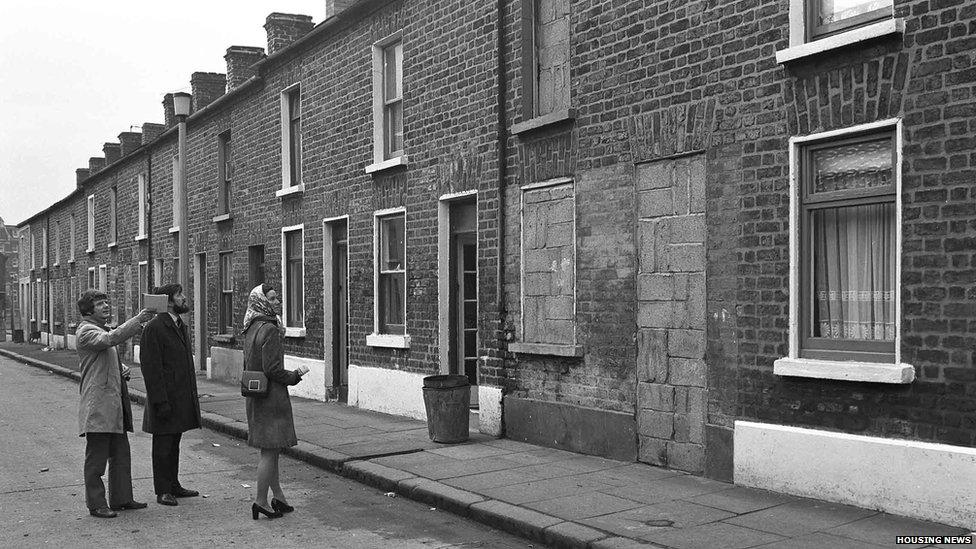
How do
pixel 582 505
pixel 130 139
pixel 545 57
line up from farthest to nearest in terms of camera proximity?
pixel 130 139, pixel 545 57, pixel 582 505

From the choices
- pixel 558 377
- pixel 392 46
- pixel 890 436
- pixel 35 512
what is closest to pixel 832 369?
pixel 890 436

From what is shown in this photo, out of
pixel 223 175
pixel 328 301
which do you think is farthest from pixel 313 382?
pixel 223 175

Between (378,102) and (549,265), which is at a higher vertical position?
(378,102)

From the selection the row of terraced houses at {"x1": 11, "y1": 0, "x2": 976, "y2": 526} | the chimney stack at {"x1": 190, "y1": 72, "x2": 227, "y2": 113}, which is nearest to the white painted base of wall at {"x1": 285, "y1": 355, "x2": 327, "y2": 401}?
the row of terraced houses at {"x1": 11, "y1": 0, "x2": 976, "y2": 526}

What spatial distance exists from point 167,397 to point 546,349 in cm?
422

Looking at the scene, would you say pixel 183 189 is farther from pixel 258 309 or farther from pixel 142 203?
pixel 142 203

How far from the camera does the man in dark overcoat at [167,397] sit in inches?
338

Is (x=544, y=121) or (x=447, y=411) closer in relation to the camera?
(x=544, y=121)

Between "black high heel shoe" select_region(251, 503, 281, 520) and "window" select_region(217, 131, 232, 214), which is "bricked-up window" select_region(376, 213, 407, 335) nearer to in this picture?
"black high heel shoe" select_region(251, 503, 281, 520)

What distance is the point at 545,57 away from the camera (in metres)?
11.2

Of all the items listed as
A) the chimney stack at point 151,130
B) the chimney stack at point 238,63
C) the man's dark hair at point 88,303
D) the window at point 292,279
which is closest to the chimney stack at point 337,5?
the window at point 292,279

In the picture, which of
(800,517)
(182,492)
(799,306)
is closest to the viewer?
(800,517)

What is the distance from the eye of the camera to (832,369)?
742cm

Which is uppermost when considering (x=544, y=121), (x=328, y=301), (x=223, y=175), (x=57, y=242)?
(x=223, y=175)
